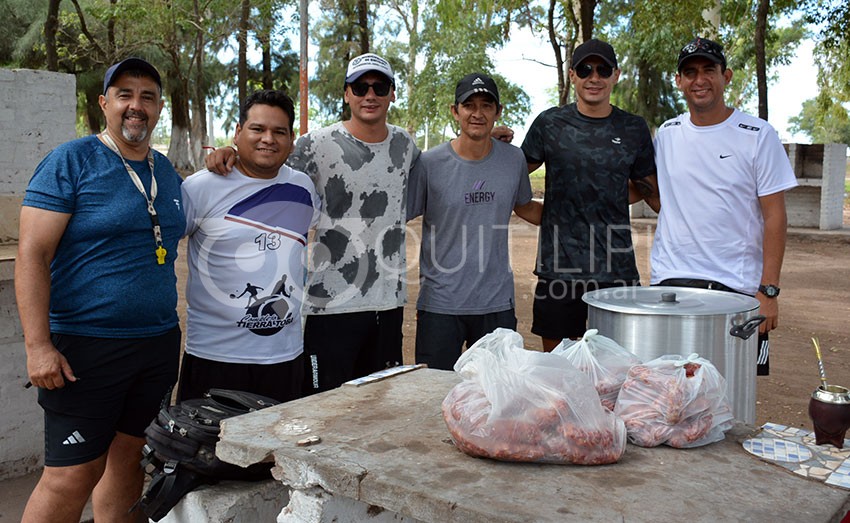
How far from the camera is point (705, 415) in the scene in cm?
250

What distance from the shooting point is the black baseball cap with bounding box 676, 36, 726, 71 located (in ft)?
13.0

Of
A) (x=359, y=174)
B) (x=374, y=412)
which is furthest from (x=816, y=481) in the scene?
(x=359, y=174)

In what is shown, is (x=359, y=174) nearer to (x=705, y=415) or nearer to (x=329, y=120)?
(x=705, y=415)

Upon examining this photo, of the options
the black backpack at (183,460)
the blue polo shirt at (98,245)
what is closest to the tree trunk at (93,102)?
the blue polo shirt at (98,245)

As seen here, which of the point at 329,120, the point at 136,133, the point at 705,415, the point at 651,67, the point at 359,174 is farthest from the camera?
the point at 329,120

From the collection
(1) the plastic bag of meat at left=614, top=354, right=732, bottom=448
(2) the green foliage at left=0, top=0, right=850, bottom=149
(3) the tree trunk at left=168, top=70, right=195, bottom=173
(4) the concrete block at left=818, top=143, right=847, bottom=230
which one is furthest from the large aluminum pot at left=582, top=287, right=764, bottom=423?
(3) the tree trunk at left=168, top=70, right=195, bottom=173

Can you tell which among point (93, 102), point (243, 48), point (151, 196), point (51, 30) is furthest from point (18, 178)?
point (93, 102)

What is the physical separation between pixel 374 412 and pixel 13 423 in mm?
2961

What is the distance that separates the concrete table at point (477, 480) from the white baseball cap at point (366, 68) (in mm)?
1965

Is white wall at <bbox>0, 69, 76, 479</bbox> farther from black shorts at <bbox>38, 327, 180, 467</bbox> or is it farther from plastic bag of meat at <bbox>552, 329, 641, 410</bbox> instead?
plastic bag of meat at <bbox>552, 329, 641, 410</bbox>

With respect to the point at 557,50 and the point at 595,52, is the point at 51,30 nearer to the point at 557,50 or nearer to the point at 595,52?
the point at 557,50

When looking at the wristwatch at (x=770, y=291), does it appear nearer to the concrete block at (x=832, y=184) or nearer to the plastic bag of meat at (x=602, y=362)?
the plastic bag of meat at (x=602, y=362)

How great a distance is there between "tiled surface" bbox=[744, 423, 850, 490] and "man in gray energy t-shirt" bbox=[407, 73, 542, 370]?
6.02ft

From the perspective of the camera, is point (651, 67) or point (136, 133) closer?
point (136, 133)
